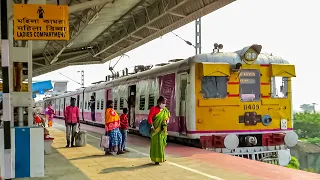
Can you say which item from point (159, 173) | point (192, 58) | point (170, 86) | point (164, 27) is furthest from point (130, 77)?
point (159, 173)

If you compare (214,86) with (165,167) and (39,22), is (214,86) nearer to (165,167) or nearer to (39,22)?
(165,167)

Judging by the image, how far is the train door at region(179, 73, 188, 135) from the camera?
12469 millimetres

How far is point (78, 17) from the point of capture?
724 inches

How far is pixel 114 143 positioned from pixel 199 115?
2463 millimetres

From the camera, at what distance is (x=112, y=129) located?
1155 cm

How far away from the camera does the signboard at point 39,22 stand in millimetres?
6980

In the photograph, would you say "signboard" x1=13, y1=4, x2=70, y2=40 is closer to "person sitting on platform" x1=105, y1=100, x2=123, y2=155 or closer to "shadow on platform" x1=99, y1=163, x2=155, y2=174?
"shadow on platform" x1=99, y1=163, x2=155, y2=174

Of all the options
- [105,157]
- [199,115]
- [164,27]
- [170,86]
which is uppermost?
[164,27]

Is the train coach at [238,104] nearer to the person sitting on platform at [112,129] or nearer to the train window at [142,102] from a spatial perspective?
Result: the person sitting on platform at [112,129]

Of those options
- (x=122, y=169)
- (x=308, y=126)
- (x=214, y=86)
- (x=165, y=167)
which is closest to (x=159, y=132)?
(x=165, y=167)

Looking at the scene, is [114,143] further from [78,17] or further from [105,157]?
[78,17]

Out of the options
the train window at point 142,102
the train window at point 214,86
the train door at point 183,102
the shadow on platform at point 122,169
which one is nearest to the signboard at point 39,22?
the shadow on platform at point 122,169

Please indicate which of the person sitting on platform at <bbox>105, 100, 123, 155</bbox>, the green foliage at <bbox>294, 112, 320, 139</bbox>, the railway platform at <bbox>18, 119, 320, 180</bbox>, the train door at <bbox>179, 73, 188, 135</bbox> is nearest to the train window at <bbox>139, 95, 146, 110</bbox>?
the train door at <bbox>179, 73, 188, 135</bbox>

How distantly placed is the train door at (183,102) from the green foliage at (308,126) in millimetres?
29344
